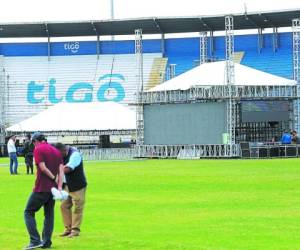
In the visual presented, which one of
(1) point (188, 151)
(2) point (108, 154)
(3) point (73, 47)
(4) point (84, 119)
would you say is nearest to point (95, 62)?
(3) point (73, 47)

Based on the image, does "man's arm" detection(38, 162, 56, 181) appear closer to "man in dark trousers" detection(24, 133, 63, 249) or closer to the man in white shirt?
"man in dark trousers" detection(24, 133, 63, 249)

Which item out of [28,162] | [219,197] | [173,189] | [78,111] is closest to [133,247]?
[219,197]

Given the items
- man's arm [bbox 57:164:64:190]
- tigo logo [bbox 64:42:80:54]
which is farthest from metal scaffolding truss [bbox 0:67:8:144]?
man's arm [bbox 57:164:64:190]

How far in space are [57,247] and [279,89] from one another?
41971mm

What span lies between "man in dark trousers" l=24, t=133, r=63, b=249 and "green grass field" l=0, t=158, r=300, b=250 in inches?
16.7

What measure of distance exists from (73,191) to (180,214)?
3630 millimetres

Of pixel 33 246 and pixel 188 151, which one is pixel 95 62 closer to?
pixel 188 151

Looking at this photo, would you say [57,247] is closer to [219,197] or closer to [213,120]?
[219,197]

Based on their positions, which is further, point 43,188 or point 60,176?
point 60,176

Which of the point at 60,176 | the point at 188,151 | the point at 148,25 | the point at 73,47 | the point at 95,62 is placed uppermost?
the point at 148,25

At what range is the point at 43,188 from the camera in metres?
12.2

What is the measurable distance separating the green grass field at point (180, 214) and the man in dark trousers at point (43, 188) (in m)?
0.42

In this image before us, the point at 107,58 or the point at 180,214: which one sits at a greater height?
the point at 107,58

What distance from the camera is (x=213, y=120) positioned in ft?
170
